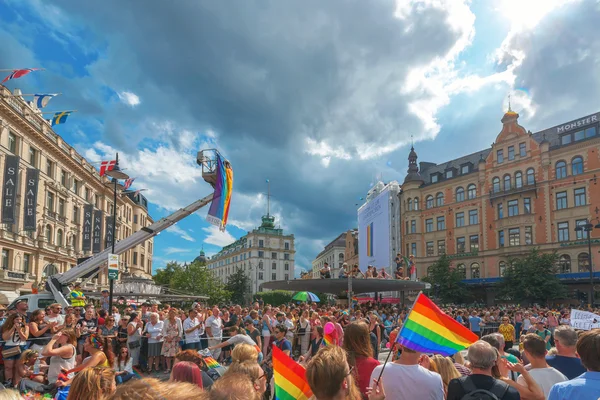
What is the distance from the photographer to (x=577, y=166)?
4316 cm

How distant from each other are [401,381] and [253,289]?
113 meters

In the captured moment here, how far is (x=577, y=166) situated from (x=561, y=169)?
1.46 m

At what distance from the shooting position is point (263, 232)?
380 ft

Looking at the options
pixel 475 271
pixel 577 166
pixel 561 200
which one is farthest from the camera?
pixel 475 271

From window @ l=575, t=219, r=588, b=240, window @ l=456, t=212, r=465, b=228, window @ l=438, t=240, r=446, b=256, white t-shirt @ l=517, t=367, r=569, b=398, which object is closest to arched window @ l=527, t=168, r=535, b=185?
window @ l=575, t=219, r=588, b=240

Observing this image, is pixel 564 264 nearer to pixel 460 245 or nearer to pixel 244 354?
pixel 460 245

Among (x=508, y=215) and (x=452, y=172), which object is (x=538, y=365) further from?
(x=452, y=172)

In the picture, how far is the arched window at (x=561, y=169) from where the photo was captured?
44.0 meters

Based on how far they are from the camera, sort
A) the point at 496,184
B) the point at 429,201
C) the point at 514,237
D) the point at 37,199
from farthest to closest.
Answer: the point at 429,201 → the point at 496,184 → the point at 514,237 → the point at 37,199

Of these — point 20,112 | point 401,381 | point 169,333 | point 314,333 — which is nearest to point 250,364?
point 401,381

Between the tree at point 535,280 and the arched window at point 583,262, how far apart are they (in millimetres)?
1910

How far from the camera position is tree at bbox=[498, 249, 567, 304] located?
4053cm

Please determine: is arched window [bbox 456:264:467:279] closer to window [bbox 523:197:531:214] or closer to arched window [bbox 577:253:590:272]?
window [bbox 523:197:531:214]

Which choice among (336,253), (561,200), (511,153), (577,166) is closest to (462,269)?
(561,200)
